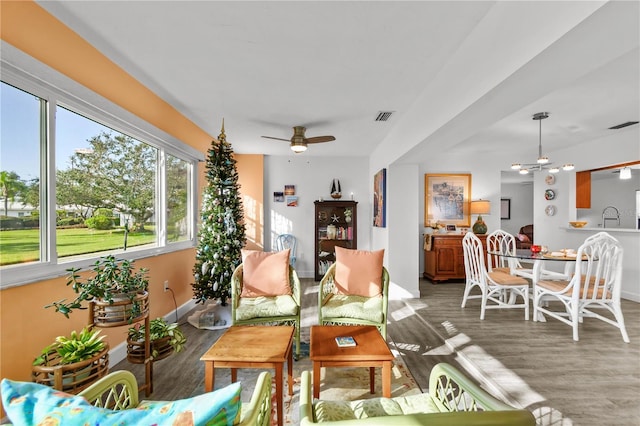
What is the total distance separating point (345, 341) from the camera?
6.95 feet

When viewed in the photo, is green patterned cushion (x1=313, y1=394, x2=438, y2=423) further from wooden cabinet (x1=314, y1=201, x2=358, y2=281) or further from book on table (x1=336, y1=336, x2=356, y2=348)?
wooden cabinet (x1=314, y1=201, x2=358, y2=281)

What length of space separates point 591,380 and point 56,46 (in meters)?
4.79

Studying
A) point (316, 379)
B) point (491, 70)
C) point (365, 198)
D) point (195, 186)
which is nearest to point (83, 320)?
point (316, 379)

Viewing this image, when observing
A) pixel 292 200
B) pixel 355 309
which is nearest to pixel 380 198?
pixel 292 200

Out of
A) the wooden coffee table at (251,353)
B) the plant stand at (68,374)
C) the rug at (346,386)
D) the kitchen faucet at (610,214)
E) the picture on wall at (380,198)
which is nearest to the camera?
the plant stand at (68,374)

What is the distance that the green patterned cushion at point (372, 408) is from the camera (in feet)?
4.36

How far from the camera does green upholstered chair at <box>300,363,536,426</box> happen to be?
0.80 metres

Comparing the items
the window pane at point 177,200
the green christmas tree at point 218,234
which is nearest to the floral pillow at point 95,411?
the green christmas tree at point 218,234

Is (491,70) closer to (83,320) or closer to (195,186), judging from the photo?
(83,320)

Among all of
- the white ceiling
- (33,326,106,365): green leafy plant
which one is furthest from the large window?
the white ceiling

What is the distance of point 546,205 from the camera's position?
20.8ft

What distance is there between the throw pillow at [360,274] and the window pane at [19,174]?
2512 millimetres

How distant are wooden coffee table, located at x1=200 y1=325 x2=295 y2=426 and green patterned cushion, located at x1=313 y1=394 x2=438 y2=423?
52 cm

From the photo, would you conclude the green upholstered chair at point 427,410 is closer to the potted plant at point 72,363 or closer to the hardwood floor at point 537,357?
the hardwood floor at point 537,357
